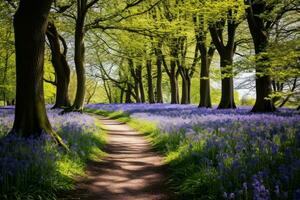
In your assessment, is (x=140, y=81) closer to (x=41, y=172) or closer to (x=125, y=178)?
(x=125, y=178)

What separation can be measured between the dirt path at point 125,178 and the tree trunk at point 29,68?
1.60 metres

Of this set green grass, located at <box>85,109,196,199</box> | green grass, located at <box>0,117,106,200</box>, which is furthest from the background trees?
green grass, located at <box>85,109,196,199</box>

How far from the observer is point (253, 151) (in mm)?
6926

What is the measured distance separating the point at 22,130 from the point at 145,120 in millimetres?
11255

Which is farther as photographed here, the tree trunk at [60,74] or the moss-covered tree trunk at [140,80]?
the moss-covered tree trunk at [140,80]

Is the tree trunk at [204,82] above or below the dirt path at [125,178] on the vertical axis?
above

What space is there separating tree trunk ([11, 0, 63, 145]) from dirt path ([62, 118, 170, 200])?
1.60 m

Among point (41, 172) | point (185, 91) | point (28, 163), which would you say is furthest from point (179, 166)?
point (185, 91)

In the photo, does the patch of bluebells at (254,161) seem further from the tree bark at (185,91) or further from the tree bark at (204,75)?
the tree bark at (185,91)

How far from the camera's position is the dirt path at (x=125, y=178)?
718cm

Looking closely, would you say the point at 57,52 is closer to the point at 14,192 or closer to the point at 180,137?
the point at 180,137

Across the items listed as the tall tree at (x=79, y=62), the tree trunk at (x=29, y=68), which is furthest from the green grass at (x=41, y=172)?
the tall tree at (x=79, y=62)

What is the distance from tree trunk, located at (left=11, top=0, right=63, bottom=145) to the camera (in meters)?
9.36

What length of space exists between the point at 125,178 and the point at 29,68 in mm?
3647
